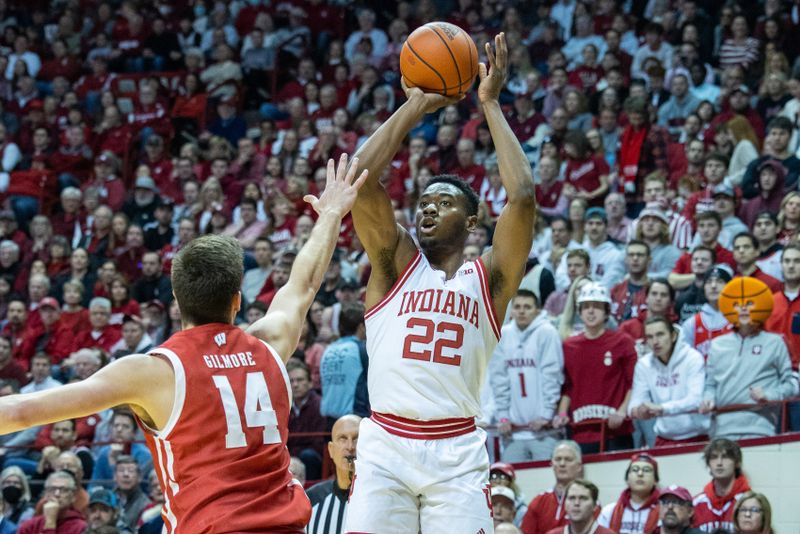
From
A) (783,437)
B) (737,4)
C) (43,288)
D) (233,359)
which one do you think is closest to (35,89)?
(43,288)

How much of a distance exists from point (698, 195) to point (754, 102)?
225 centimetres

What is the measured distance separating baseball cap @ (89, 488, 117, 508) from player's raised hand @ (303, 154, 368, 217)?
19.4ft

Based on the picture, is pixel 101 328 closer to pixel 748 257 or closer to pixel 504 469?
pixel 504 469

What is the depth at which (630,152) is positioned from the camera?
569 inches

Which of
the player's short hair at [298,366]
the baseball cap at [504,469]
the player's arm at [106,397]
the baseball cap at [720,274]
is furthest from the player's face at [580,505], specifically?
the player's arm at [106,397]

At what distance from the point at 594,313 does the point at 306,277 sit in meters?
5.96

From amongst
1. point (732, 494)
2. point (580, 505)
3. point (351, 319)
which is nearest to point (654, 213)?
point (351, 319)

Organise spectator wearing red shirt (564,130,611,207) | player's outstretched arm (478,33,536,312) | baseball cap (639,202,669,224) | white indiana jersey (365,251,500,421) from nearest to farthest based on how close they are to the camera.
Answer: white indiana jersey (365,251,500,421), player's outstretched arm (478,33,536,312), baseball cap (639,202,669,224), spectator wearing red shirt (564,130,611,207)

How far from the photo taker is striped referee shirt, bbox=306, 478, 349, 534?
24.7 feet

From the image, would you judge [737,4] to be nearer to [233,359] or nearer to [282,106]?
[282,106]

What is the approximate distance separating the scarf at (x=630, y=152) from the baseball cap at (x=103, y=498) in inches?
274

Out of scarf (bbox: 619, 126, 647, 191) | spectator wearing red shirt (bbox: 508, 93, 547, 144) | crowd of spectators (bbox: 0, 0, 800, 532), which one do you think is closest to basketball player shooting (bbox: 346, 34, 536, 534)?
crowd of spectators (bbox: 0, 0, 800, 532)

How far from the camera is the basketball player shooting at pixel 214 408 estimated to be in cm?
421

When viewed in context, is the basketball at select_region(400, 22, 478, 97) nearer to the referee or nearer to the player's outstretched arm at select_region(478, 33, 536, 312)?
the player's outstretched arm at select_region(478, 33, 536, 312)
